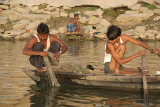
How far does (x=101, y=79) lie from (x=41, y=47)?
1.67 metres

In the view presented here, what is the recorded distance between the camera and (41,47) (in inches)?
313

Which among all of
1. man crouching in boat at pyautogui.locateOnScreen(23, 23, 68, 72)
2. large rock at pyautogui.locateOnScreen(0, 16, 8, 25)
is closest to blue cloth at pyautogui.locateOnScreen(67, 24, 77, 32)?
large rock at pyautogui.locateOnScreen(0, 16, 8, 25)

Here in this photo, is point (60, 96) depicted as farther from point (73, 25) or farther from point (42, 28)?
point (73, 25)

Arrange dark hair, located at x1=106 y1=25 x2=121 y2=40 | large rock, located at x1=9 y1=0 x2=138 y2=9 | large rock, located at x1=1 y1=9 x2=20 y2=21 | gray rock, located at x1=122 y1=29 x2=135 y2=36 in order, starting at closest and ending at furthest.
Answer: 1. dark hair, located at x1=106 y1=25 x2=121 y2=40
2. gray rock, located at x1=122 y1=29 x2=135 y2=36
3. large rock, located at x1=9 y1=0 x2=138 y2=9
4. large rock, located at x1=1 y1=9 x2=20 y2=21

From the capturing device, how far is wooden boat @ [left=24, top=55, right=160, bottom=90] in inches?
284

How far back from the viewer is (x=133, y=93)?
733 cm

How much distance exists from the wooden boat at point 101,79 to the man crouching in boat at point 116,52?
9.2 inches

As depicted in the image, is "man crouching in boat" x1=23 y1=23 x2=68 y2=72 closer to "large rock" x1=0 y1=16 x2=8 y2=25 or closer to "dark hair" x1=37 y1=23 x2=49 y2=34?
"dark hair" x1=37 y1=23 x2=49 y2=34

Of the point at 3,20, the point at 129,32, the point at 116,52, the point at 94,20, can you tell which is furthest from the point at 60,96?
the point at 3,20

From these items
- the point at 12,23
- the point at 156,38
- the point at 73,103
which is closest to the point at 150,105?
the point at 73,103

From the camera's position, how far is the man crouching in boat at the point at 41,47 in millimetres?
7730

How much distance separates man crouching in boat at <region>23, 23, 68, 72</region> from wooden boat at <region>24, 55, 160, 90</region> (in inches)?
9.9

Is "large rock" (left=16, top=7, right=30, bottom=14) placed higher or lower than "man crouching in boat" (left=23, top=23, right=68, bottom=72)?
higher

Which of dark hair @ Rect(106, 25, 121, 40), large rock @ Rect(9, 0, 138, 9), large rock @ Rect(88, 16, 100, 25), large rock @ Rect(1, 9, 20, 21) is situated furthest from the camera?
large rock @ Rect(1, 9, 20, 21)
